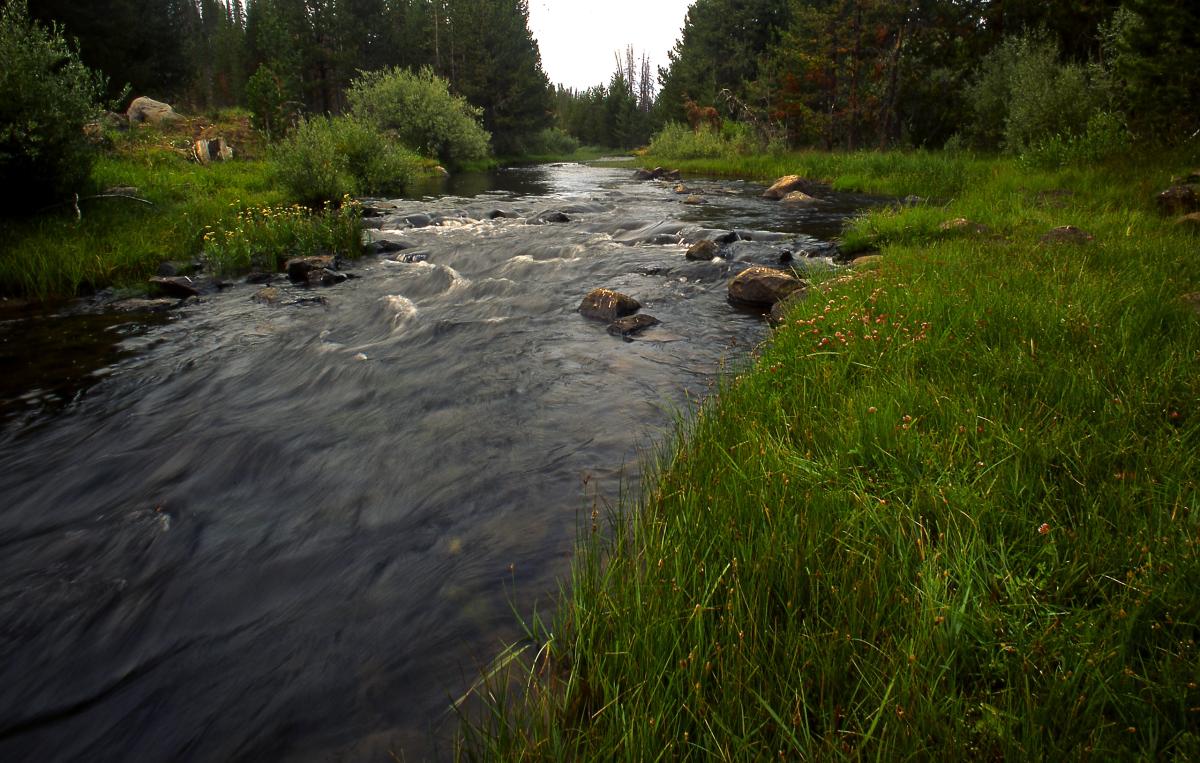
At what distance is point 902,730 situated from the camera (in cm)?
173

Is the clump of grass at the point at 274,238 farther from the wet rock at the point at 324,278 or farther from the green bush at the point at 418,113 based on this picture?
the green bush at the point at 418,113

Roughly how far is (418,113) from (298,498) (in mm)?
37846

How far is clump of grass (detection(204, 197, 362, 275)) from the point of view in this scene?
37.0ft

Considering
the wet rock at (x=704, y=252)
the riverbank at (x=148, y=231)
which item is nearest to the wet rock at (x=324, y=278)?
the riverbank at (x=148, y=231)

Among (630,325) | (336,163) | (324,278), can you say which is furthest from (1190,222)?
(336,163)

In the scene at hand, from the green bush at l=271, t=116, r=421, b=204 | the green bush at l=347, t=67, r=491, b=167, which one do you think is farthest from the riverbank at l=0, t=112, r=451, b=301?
the green bush at l=347, t=67, r=491, b=167

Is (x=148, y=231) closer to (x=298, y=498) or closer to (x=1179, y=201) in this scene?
(x=298, y=498)

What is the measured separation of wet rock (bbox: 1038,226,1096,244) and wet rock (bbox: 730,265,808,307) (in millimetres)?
3047

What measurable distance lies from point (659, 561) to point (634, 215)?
16064 mm

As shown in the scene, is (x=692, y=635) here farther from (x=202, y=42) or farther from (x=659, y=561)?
(x=202, y=42)

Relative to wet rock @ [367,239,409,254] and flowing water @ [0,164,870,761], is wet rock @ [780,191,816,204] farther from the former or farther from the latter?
wet rock @ [367,239,409,254]

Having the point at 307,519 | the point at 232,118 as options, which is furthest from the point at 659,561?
the point at 232,118

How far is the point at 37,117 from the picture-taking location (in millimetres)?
9523

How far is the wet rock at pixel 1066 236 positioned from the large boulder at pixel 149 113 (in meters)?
40.7
